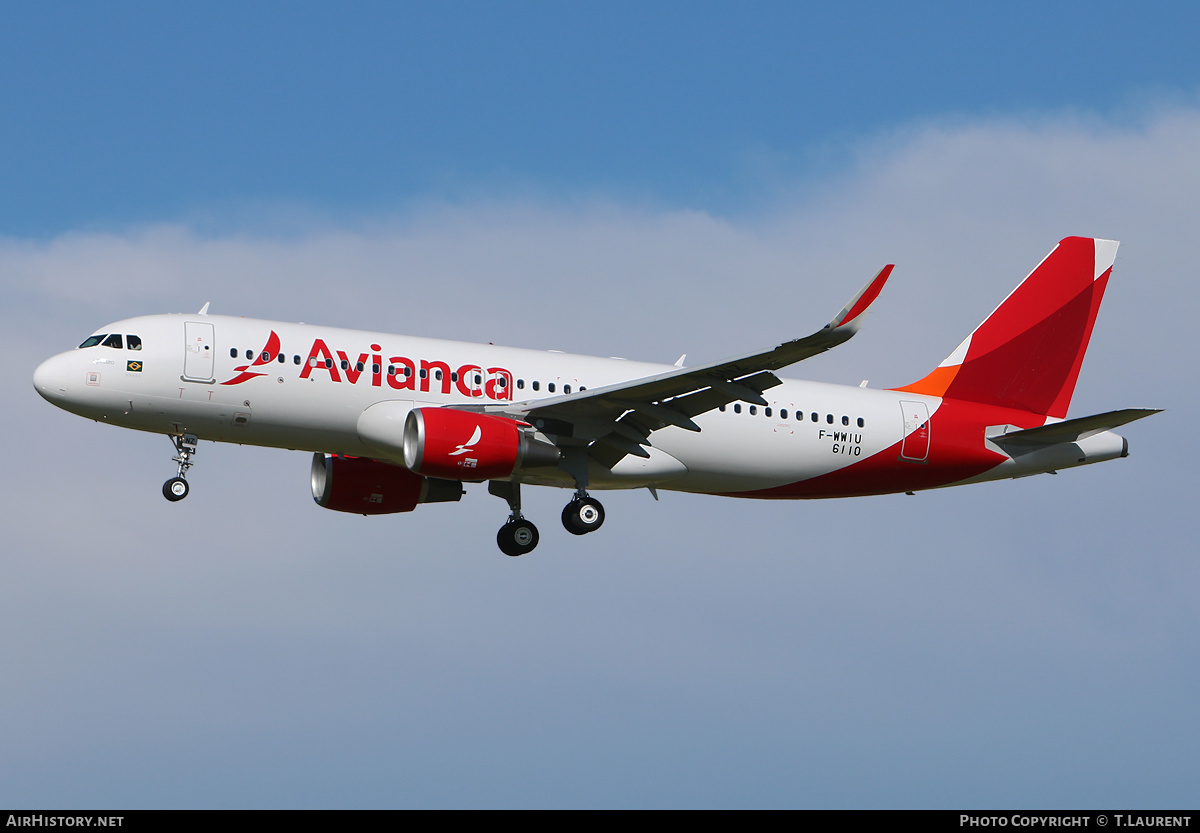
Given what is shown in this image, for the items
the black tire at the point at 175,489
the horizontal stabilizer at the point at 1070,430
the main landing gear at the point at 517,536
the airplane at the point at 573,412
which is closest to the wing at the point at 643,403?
the airplane at the point at 573,412

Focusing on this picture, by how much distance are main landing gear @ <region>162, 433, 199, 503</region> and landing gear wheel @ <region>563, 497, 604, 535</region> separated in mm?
8350

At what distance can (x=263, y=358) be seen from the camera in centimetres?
3009

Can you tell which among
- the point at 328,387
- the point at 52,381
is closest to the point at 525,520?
the point at 328,387

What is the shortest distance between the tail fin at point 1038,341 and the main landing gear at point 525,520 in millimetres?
9818

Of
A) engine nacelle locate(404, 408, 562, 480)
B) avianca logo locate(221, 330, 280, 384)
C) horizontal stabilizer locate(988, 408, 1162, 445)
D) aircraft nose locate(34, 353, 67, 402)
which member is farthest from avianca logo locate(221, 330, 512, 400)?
horizontal stabilizer locate(988, 408, 1162, 445)

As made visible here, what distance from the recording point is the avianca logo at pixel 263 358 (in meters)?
29.9

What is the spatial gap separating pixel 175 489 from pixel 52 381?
3.39 m

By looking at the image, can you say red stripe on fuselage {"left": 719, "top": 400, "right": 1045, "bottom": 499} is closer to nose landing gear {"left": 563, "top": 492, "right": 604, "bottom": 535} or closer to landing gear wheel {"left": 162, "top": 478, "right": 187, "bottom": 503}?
nose landing gear {"left": 563, "top": 492, "right": 604, "bottom": 535}

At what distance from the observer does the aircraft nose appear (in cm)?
2978

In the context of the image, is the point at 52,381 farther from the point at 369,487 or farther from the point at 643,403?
the point at 643,403

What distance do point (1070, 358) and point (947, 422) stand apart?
191 inches

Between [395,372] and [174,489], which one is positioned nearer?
[174,489]

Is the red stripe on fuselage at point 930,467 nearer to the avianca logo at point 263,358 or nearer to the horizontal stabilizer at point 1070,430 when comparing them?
the horizontal stabilizer at point 1070,430

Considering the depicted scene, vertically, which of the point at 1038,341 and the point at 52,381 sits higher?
the point at 1038,341
